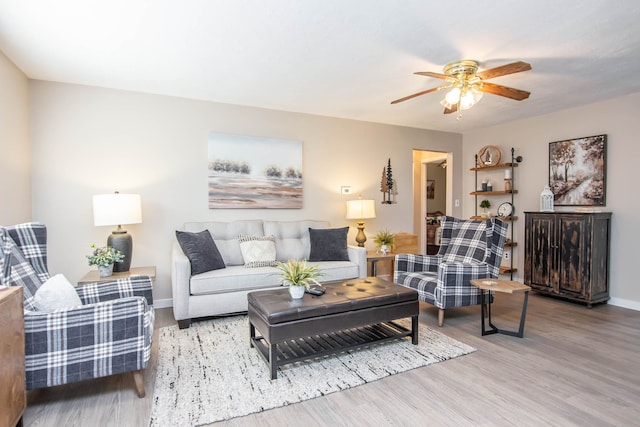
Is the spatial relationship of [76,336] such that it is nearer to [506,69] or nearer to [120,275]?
[120,275]

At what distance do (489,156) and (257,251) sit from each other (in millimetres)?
3914

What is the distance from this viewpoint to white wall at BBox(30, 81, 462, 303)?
3459 millimetres

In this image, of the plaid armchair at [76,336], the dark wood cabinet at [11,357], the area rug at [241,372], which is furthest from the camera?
the area rug at [241,372]

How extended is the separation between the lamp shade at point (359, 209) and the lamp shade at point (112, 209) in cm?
258

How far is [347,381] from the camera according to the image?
7.38 ft

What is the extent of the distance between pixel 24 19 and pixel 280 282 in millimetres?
2835

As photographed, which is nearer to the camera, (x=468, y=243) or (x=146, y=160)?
(x=468, y=243)

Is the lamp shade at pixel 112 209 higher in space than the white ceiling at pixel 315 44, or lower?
lower

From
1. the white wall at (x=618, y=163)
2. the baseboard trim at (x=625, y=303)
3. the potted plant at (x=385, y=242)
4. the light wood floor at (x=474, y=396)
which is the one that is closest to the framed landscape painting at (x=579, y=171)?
the white wall at (x=618, y=163)

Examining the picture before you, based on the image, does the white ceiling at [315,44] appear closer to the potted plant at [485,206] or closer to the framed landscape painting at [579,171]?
the framed landscape painting at [579,171]

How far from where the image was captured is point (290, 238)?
4.29 metres

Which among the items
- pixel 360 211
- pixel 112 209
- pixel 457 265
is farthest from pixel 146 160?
pixel 457 265

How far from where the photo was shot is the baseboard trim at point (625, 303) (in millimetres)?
3916

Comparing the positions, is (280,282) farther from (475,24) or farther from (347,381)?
(475,24)
